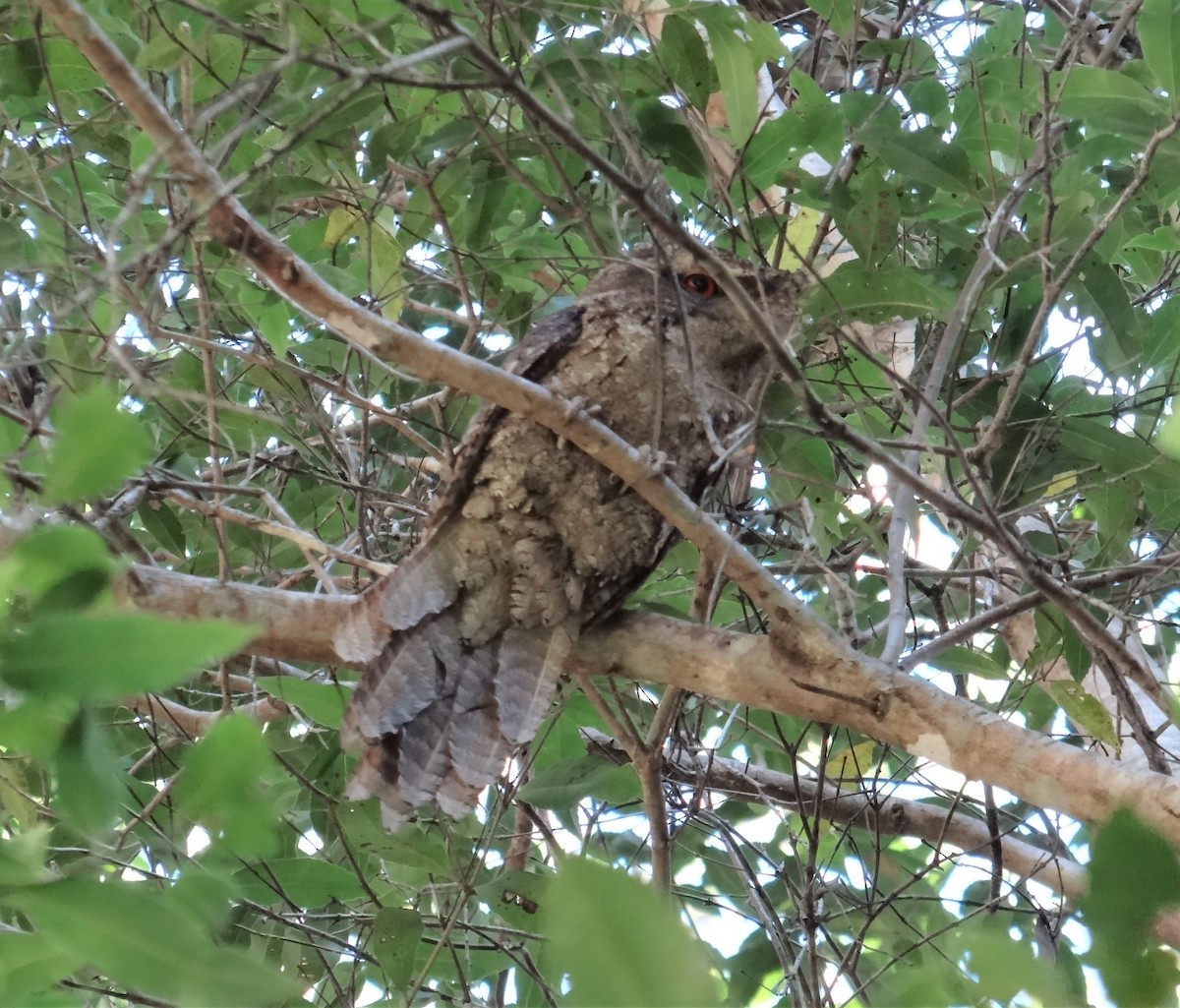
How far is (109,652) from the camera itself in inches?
20.3

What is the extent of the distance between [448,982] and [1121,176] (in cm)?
261

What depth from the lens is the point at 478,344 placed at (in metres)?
2.75

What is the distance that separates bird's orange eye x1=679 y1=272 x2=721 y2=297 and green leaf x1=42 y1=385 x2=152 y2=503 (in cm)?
188

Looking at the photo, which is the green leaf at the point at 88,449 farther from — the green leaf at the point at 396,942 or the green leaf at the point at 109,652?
the green leaf at the point at 396,942

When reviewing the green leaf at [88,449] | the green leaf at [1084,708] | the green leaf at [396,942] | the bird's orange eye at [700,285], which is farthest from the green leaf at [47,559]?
the bird's orange eye at [700,285]

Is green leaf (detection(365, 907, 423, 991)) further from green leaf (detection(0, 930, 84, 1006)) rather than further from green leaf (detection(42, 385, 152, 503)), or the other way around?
green leaf (detection(42, 385, 152, 503))

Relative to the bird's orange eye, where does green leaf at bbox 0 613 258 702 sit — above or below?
below

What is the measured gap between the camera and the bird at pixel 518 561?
1989 millimetres

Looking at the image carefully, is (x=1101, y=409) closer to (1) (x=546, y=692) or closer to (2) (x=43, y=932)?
(1) (x=546, y=692)

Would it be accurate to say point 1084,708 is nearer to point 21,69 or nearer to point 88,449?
point 88,449

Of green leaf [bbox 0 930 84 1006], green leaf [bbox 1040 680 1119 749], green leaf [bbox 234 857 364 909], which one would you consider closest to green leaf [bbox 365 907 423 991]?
green leaf [bbox 234 857 364 909]

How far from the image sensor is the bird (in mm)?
1989

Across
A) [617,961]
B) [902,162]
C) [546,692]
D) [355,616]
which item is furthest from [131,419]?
[902,162]

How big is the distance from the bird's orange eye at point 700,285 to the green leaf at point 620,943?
2.05m
